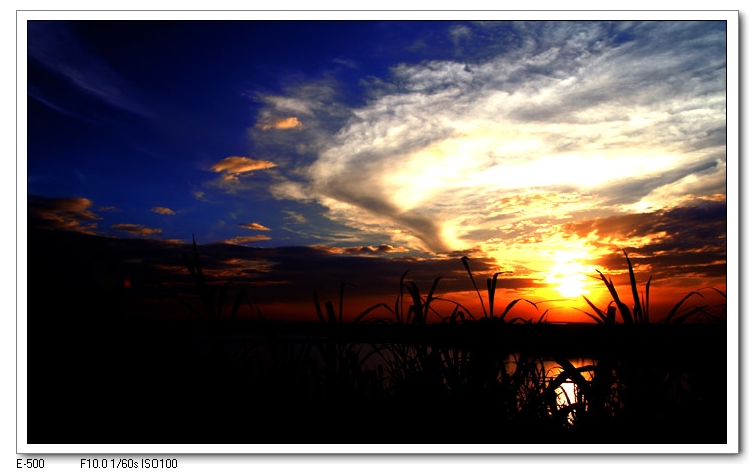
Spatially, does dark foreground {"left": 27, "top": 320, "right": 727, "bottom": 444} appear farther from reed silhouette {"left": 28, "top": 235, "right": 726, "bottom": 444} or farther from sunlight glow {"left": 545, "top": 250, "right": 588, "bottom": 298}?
sunlight glow {"left": 545, "top": 250, "right": 588, "bottom": 298}

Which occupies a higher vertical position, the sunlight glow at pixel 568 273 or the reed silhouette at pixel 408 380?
→ the sunlight glow at pixel 568 273

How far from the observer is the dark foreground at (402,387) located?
212cm

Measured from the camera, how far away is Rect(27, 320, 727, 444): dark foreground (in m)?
2.12

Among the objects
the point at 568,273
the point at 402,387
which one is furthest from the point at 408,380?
the point at 568,273

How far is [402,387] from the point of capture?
230 centimetres

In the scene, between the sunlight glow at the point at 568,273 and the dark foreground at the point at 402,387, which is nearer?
the dark foreground at the point at 402,387

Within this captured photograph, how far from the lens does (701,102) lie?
265 cm

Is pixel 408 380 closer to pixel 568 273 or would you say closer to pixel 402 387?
pixel 402 387

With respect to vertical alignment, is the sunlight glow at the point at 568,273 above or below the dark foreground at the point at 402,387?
above

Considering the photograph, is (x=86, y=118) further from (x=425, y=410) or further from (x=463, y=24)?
(x=425, y=410)

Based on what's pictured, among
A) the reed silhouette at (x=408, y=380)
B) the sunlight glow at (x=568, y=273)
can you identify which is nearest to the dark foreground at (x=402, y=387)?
the reed silhouette at (x=408, y=380)

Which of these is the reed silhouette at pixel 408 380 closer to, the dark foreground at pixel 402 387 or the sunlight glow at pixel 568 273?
the dark foreground at pixel 402 387
